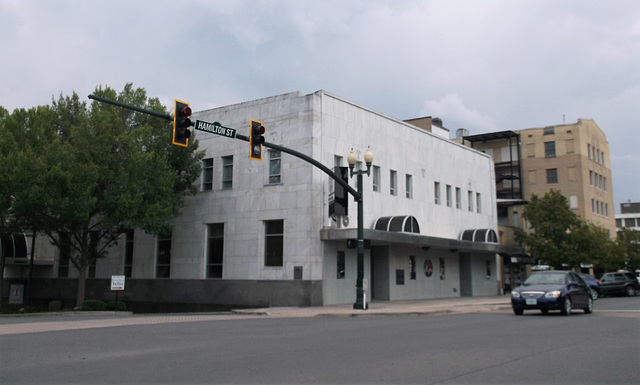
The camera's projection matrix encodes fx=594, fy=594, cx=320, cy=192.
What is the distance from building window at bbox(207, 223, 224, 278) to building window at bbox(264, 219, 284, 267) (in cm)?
296

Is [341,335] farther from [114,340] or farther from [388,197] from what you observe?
[388,197]

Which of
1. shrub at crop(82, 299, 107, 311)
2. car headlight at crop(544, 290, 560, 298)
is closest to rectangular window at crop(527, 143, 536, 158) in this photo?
car headlight at crop(544, 290, 560, 298)

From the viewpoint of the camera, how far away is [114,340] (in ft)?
42.2

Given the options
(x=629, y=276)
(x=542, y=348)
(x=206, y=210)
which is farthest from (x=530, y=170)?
(x=542, y=348)

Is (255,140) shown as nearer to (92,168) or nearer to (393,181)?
(92,168)

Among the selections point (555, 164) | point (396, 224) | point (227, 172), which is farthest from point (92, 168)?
point (555, 164)

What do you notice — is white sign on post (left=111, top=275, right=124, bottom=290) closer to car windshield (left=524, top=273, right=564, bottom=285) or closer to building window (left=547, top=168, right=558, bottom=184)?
car windshield (left=524, top=273, right=564, bottom=285)

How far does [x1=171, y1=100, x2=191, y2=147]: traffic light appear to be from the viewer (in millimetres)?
15719

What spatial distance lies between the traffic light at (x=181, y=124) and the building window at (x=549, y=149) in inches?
2276

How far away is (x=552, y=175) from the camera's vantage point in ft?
214

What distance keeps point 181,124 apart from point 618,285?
33.5m

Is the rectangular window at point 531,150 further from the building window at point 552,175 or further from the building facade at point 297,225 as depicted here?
the building facade at point 297,225

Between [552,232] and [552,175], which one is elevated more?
[552,175]

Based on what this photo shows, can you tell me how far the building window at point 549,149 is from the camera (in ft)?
216
